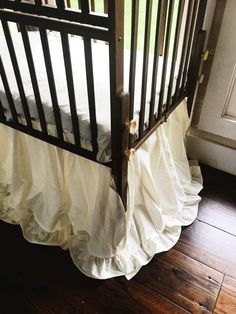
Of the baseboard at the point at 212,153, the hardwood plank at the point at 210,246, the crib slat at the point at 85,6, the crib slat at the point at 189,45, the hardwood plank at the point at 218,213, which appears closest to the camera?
the crib slat at the point at 85,6

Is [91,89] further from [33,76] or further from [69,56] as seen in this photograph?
[33,76]

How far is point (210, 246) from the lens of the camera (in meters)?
1.11

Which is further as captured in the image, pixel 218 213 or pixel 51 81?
pixel 218 213

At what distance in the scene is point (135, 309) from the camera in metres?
0.92

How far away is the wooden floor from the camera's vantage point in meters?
0.93

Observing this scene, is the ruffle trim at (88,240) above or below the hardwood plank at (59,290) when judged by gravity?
above

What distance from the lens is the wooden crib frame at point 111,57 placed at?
570 millimetres

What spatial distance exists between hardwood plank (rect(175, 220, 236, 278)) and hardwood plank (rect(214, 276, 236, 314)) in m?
0.04

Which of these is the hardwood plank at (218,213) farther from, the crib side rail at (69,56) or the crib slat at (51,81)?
the crib slat at (51,81)

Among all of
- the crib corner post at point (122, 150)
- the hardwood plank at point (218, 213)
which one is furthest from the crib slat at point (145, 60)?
the hardwood plank at point (218, 213)

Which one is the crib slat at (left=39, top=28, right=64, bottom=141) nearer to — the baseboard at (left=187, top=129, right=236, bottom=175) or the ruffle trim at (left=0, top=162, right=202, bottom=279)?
the ruffle trim at (left=0, top=162, right=202, bottom=279)

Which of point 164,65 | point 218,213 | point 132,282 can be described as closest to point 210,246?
point 218,213

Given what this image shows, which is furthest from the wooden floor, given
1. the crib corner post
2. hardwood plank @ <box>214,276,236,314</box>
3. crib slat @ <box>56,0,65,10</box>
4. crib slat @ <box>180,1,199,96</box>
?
crib slat @ <box>56,0,65,10</box>

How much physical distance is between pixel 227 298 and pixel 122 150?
682 mm
